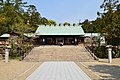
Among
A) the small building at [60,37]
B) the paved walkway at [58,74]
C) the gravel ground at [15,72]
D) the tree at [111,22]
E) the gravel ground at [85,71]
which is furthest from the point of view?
the small building at [60,37]

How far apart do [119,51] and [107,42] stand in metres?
3.70

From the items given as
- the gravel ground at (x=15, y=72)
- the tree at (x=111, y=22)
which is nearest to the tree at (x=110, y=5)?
the tree at (x=111, y=22)

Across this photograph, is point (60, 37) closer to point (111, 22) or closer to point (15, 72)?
point (111, 22)

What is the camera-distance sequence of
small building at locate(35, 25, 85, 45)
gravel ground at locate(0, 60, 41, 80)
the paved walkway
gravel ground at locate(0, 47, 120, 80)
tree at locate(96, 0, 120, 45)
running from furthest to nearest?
1. small building at locate(35, 25, 85, 45)
2. tree at locate(96, 0, 120, 45)
3. gravel ground at locate(0, 60, 41, 80)
4. gravel ground at locate(0, 47, 120, 80)
5. the paved walkway

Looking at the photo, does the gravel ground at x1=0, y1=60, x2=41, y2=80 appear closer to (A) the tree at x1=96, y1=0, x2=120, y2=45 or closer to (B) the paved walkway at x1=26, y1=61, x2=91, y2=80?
(B) the paved walkway at x1=26, y1=61, x2=91, y2=80

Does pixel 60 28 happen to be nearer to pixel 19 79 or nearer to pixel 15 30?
pixel 15 30

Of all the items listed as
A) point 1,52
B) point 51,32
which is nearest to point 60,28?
point 51,32

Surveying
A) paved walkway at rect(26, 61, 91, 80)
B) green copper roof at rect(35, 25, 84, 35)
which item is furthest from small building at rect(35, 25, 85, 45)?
paved walkway at rect(26, 61, 91, 80)

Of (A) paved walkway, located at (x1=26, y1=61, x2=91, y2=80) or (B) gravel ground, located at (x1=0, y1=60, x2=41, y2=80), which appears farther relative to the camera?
(B) gravel ground, located at (x1=0, y1=60, x2=41, y2=80)

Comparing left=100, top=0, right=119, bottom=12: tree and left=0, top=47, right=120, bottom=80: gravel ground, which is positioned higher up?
left=100, top=0, right=119, bottom=12: tree

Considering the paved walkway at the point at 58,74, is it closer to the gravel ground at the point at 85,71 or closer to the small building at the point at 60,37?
the gravel ground at the point at 85,71

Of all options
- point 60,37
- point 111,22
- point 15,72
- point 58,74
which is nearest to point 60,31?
point 60,37

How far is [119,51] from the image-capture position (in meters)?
31.4

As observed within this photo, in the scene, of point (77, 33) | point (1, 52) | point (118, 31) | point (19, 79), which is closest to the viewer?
point (19, 79)
